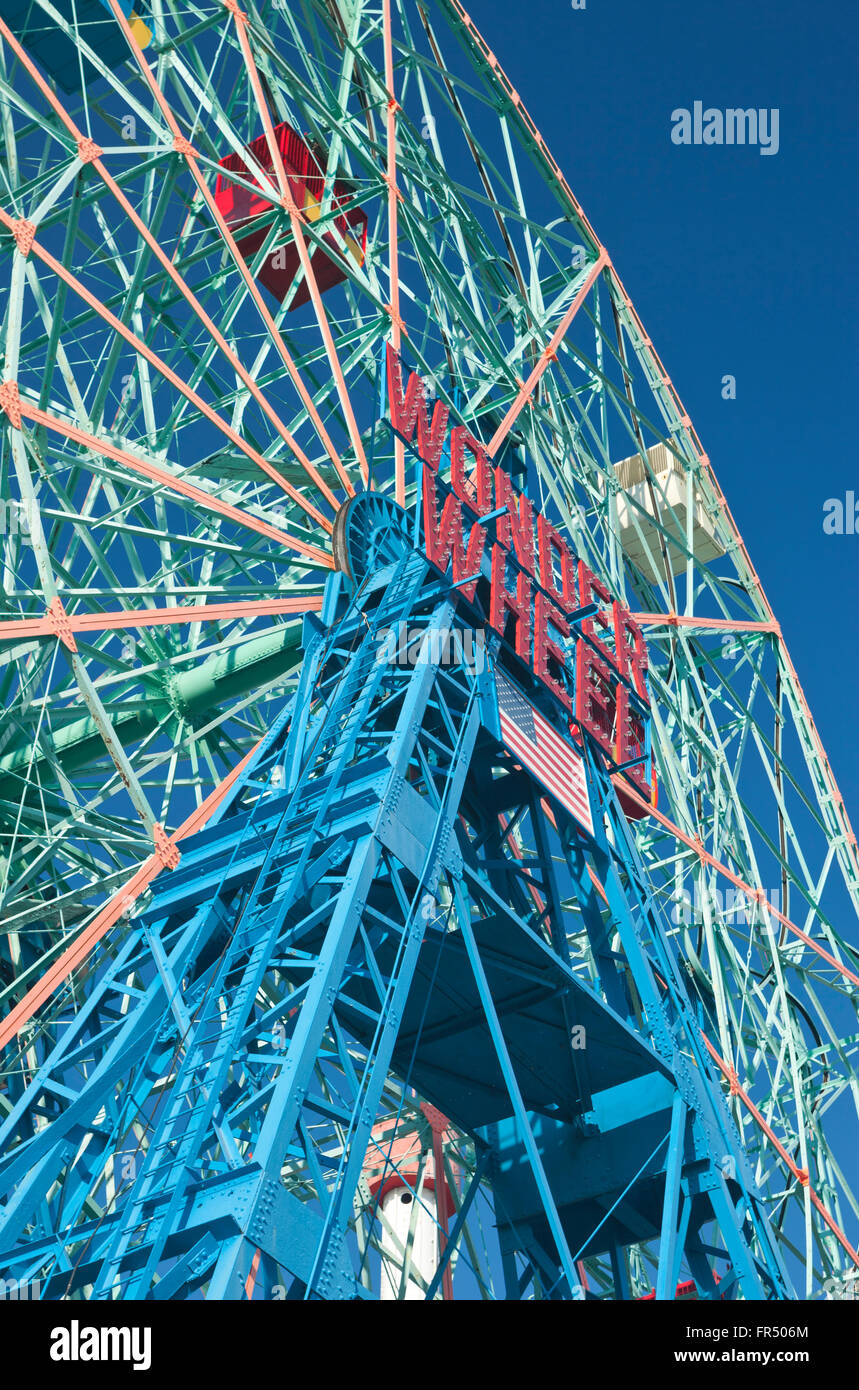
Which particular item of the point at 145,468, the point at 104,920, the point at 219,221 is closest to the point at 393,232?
the point at 219,221

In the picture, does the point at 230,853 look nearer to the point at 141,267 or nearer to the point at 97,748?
the point at 97,748

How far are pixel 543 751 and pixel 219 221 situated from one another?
836 cm

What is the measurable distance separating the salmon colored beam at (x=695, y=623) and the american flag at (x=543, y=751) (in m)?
10.6

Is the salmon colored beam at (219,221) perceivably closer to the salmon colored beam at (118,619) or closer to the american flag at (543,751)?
the salmon colored beam at (118,619)

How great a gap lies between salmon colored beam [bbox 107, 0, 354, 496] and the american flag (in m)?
3.91

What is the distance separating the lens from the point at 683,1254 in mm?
20203

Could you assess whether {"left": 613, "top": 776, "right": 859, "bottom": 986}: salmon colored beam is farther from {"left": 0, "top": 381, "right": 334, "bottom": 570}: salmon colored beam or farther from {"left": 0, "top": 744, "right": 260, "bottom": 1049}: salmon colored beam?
{"left": 0, "top": 744, "right": 260, "bottom": 1049}: salmon colored beam

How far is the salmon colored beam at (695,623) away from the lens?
112 ft

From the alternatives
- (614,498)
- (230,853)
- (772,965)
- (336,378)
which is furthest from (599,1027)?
(614,498)

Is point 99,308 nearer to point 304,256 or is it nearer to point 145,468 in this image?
point 145,468

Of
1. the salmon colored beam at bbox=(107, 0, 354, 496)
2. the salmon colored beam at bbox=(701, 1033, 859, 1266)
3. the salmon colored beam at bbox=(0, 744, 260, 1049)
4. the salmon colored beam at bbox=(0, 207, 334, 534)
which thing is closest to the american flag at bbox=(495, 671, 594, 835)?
the salmon colored beam at bbox=(107, 0, 354, 496)

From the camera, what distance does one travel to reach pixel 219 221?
23.0 metres

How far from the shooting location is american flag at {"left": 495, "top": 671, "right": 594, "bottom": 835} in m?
21.3
